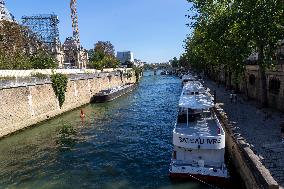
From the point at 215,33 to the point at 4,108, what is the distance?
23028mm

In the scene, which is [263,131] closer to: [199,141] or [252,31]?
[199,141]

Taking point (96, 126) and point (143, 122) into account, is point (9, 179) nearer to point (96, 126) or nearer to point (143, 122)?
point (96, 126)

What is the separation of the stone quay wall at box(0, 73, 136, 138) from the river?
1.14 metres

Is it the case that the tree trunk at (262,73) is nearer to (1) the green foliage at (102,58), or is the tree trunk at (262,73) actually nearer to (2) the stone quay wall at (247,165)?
(2) the stone quay wall at (247,165)

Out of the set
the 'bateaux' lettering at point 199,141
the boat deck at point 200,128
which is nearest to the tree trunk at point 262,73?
the boat deck at point 200,128

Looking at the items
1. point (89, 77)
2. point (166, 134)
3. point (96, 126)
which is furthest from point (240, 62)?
point (89, 77)

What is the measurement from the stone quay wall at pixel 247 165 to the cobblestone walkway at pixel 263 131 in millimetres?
795

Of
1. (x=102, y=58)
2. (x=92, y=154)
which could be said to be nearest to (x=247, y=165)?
(x=92, y=154)

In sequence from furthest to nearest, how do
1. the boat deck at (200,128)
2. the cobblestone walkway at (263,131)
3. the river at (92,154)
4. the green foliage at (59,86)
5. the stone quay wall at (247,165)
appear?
the green foliage at (59,86), the boat deck at (200,128), the river at (92,154), the cobblestone walkway at (263,131), the stone quay wall at (247,165)

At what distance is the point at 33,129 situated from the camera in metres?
36.2

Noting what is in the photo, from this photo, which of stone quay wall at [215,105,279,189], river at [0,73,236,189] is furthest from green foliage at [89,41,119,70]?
stone quay wall at [215,105,279,189]

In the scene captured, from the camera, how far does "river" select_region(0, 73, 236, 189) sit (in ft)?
66.7

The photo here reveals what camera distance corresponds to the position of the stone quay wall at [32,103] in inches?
1341

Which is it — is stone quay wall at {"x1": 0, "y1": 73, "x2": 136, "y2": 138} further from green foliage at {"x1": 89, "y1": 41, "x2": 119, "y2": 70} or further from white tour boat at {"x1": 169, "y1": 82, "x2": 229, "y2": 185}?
green foliage at {"x1": 89, "y1": 41, "x2": 119, "y2": 70}
